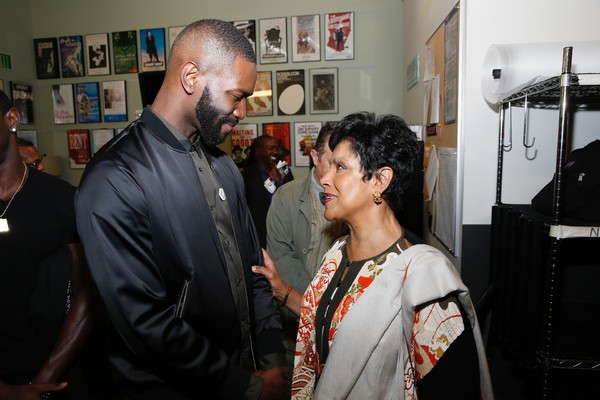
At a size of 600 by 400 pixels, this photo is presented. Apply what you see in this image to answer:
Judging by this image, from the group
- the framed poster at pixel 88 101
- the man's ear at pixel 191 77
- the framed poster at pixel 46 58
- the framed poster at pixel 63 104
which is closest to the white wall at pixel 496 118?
the man's ear at pixel 191 77

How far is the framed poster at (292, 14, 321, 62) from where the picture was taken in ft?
14.7

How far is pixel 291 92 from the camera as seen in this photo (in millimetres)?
4637

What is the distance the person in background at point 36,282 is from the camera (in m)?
1.44

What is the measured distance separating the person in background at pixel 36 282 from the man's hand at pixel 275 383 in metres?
0.70

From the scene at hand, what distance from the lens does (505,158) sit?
2072 millimetres

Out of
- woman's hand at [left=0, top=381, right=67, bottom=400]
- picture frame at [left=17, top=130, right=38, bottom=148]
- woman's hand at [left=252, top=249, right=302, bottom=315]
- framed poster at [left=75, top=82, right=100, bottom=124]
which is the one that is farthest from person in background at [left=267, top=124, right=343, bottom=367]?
picture frame at [left=17, top=130, right=38, bottom=148]

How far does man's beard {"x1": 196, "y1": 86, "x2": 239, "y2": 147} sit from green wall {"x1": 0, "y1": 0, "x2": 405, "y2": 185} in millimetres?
3454

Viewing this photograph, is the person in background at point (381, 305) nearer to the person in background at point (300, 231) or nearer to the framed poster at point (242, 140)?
the person in background at point (300, 231)

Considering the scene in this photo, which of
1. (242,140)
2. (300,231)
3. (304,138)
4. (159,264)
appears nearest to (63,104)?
(242,140)

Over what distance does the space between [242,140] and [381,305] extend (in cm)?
399

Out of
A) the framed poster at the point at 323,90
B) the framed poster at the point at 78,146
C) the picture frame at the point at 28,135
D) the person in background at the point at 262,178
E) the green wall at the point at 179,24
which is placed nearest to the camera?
the person in background at the point at 262,178

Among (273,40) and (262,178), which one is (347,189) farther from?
(273,40)

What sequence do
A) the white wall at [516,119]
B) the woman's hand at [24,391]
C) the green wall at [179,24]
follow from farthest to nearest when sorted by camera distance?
1. the green wall at [179,24]
2. the white wall at [516,119]
3. the woman's hand at [24,391]

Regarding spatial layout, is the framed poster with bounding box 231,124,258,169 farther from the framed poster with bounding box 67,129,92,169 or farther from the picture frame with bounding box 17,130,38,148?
the picture frame with bounding box 17,130,38,148
